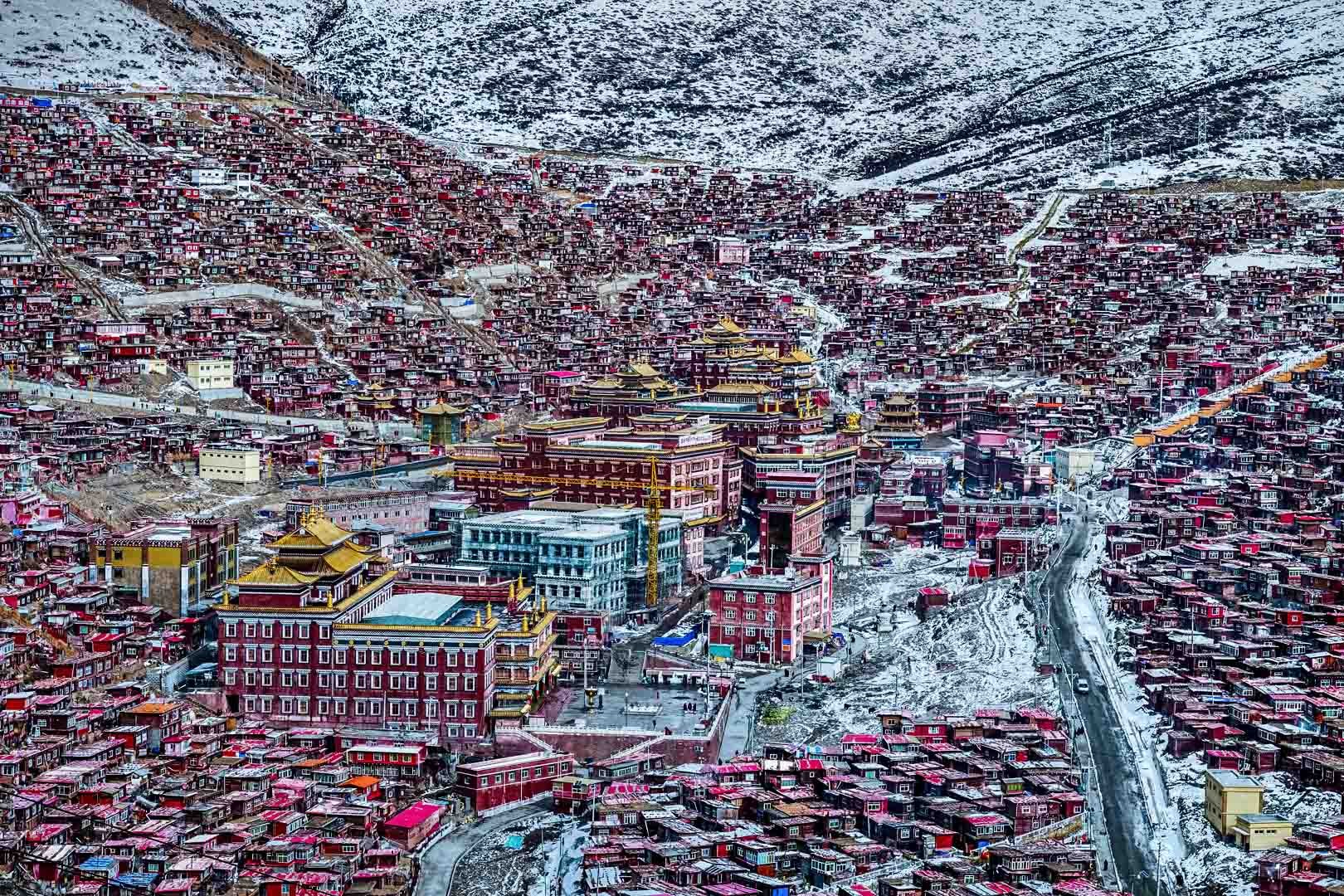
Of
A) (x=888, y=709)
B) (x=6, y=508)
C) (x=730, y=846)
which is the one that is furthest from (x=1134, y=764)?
(x=6, y=508)

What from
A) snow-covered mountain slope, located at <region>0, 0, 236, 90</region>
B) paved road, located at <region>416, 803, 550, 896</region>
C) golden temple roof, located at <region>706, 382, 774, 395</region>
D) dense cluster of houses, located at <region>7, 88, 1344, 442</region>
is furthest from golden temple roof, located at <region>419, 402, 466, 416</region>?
snow-covered mountain slope, located at <region>0, 0, 236, 90</region>

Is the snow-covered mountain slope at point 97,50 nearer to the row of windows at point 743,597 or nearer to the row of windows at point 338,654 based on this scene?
the row of windows at point 743,597

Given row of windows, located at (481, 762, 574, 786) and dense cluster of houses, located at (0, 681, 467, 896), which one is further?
row of windows, located at (481, 762, 574, 786)

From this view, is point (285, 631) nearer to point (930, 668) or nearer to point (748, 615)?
point (748, 615)

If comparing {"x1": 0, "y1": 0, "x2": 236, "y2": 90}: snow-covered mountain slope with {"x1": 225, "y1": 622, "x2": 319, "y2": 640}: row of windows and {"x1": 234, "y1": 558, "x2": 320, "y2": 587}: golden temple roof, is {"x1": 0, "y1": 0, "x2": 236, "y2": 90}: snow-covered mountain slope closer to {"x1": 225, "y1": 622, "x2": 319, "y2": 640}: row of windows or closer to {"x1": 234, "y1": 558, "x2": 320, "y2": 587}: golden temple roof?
{"x1": 234, "y1": 558, "x2": 320, "y2": 587}: golden temple roof

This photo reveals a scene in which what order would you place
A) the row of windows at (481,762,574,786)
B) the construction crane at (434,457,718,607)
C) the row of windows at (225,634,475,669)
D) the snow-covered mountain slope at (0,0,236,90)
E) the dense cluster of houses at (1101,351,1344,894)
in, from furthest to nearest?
1. the snow-covered mountain slope at (0,0,236,90)
2. the construction crane at (434,457,718,607)
3. the row of windows at (225,634,475,669)
4. the dense cluster of houses at (1101,351,1344,894)
5. the row of windows at (481,762,574,786)
